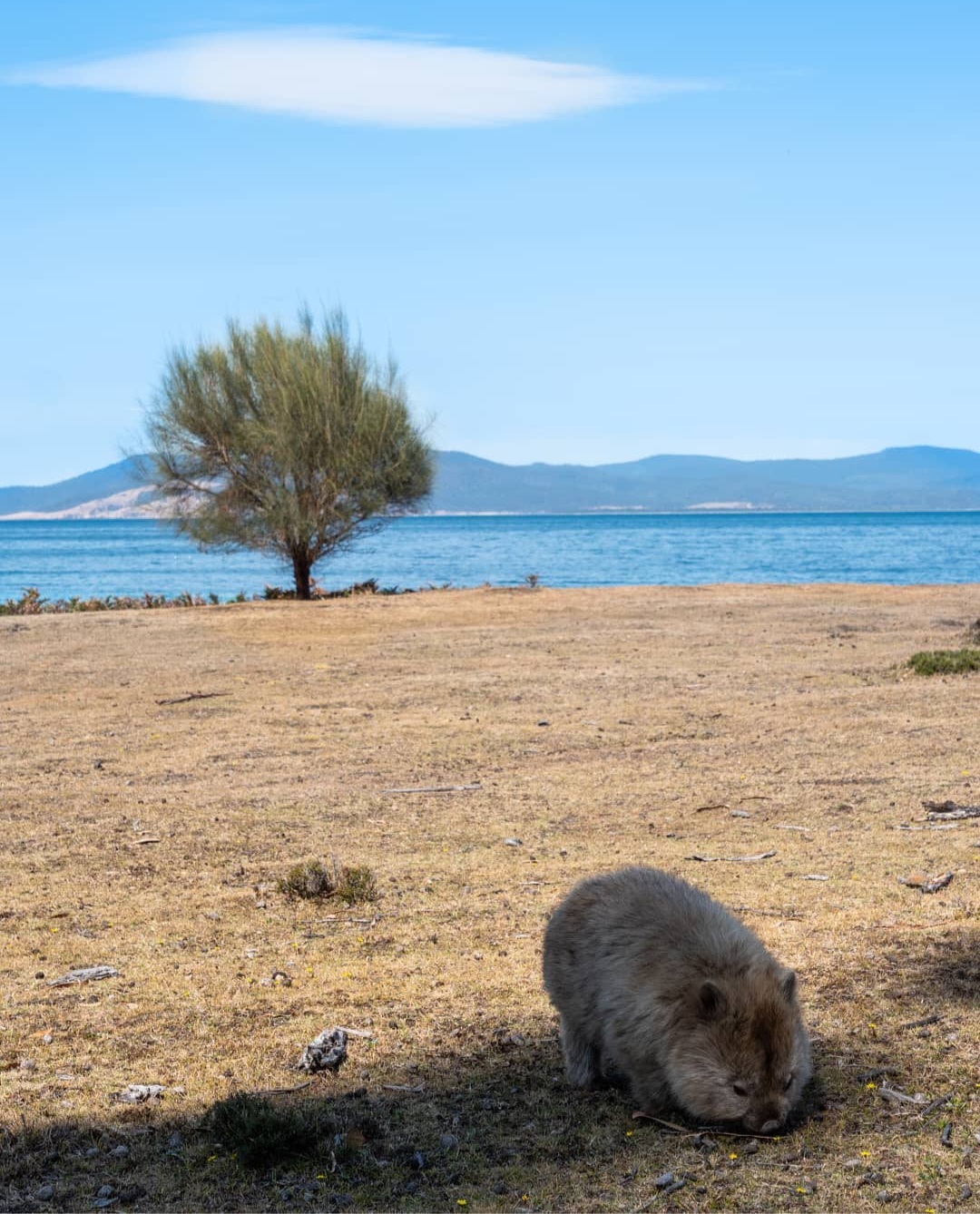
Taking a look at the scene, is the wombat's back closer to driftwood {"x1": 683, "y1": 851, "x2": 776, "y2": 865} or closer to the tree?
driftwood {"x1": 683, "y1": 851, "x2": 776, "y2": 865}

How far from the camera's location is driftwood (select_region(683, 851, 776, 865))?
7.84m

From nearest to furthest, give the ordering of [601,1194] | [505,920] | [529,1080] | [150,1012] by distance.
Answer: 1. [601,1194]
2. [529,1080]
3. [150,1012]
4. [505,920]

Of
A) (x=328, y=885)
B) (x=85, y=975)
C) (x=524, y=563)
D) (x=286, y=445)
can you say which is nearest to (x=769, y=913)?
(x=328, y=885)

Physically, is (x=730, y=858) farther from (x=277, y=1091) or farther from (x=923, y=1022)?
(x=277, y=1091)

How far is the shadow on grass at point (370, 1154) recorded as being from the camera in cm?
389

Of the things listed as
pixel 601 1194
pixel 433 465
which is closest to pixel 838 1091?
pixel 601 1194

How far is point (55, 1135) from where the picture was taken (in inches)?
174

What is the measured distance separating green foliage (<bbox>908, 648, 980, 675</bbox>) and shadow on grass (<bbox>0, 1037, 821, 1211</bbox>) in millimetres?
11313

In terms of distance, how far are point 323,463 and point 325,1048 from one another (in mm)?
26879

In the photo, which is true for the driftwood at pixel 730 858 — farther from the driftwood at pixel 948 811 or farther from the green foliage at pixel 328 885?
the green foliage at pixel 328 885

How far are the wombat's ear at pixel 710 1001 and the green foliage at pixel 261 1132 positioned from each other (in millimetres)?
1338

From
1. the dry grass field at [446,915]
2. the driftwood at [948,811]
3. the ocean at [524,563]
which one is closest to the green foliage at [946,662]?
the dry grass field at [446,915]

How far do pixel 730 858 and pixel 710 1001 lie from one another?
12.9 feet

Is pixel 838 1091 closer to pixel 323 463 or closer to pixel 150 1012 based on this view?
pixel 150 1012
